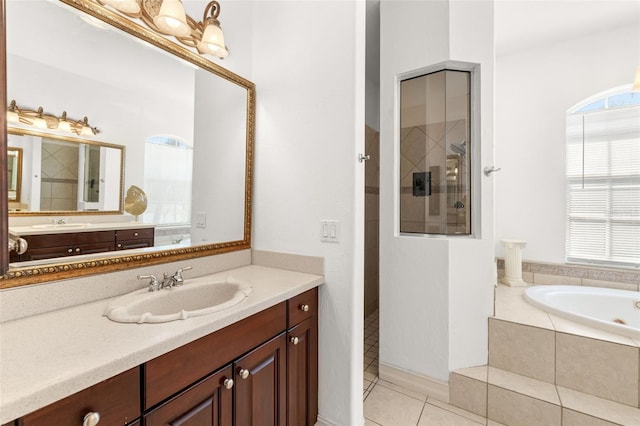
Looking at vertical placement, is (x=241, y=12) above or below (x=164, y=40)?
above

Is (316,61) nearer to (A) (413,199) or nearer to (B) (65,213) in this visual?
(A) (413,199)

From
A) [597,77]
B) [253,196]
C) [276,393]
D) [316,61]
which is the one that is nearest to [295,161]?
[253,196]

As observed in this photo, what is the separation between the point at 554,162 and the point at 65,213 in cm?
390

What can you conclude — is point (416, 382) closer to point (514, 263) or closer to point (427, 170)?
point (427, 170)

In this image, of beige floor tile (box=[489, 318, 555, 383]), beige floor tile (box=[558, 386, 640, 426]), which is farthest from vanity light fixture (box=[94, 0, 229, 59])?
beige floor tile (box=[558, 386, 640, 426])

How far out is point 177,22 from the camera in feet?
4.22

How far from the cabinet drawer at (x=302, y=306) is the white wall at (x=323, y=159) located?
0.19ft

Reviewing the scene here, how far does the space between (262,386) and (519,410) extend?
60.6 inches

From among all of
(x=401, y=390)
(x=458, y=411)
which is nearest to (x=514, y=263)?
(x=458, y=411)

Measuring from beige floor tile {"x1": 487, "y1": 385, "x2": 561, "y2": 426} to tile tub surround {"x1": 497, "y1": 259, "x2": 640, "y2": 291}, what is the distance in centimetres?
165

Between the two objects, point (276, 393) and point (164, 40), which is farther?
point (164, 40)

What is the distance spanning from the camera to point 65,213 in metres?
1.10

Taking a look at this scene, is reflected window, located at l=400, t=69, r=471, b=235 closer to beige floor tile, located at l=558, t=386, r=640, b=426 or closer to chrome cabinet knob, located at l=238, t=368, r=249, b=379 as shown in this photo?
beige floor tile, located at l=558, t=386, r=640, b=426

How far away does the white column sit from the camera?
2.80 m
